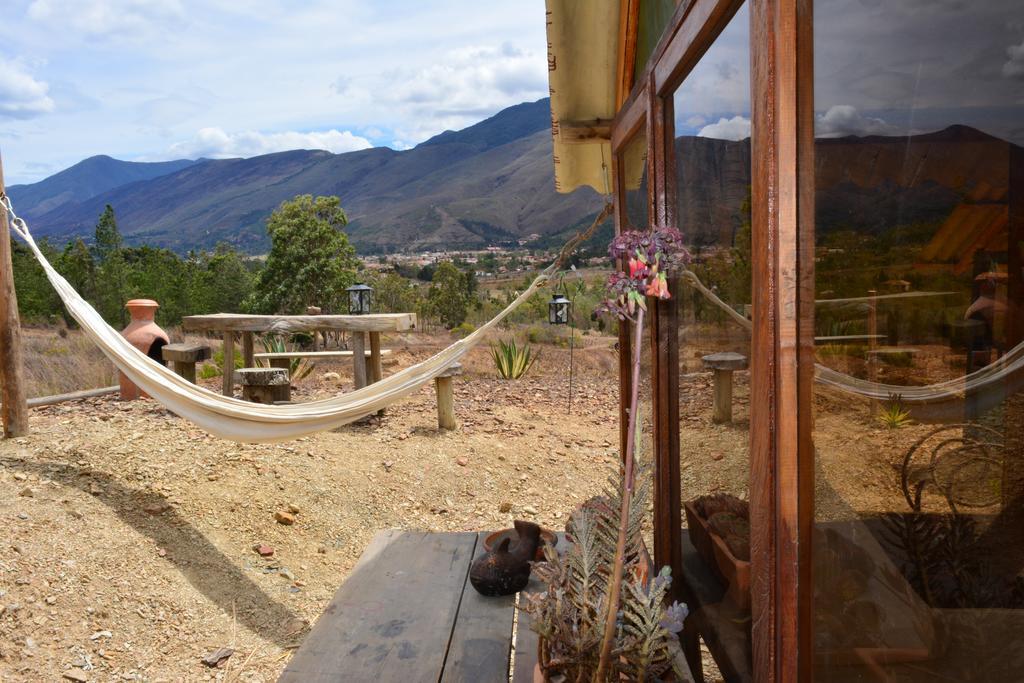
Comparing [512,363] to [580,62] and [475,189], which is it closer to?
[580,62]

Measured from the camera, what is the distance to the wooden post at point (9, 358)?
3.68 meters

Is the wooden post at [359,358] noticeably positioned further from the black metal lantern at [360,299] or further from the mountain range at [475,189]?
the mountain range at [475,189]

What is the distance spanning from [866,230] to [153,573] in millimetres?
2854

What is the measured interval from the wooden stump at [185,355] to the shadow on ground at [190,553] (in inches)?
51.8

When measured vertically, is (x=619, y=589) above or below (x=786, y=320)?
below

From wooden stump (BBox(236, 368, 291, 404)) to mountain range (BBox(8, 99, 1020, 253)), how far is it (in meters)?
2.08

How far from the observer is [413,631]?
1.51 m

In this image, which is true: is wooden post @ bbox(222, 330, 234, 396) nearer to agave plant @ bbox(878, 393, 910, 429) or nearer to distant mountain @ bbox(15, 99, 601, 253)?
agave plant @ bbox(878, 393, 910, 429)

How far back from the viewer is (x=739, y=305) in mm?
955

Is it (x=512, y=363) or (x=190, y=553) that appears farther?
(x=512, y=363)

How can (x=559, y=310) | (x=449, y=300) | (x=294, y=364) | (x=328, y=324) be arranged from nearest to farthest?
(x=328, y=324)
(x=559, y=310)
(x=294, y=364)
(x=449, y=300)

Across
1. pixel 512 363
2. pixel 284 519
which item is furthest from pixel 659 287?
pixel 512 363

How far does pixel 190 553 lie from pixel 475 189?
57.2 meters

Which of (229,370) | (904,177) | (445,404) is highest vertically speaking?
(904,177)
